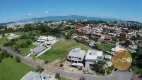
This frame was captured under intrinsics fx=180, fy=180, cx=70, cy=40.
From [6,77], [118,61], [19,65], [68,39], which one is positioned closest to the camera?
[118,61]

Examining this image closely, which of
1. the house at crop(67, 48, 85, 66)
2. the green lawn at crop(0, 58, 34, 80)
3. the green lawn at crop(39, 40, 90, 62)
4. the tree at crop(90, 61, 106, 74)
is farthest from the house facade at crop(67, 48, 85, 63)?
the green lawn at crop(0, 58, 34, 80)

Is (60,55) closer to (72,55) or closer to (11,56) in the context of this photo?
(72,55)

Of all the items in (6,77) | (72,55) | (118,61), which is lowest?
(6,77)

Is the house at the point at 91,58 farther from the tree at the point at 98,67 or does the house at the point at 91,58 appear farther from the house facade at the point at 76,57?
the house facade at the point at 76,57

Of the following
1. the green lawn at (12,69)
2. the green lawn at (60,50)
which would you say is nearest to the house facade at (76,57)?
the green lawn at (60,50)

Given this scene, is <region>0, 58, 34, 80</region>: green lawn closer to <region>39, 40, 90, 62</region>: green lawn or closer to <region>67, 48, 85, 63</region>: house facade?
<region>39, 40, 90, 62</region>: green lawn

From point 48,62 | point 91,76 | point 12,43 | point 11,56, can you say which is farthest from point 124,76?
point 12,43
